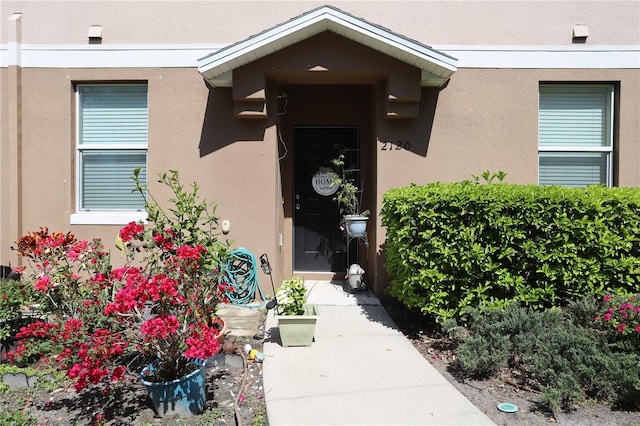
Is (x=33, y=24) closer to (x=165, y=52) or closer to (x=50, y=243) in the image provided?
(x=165, y=52)

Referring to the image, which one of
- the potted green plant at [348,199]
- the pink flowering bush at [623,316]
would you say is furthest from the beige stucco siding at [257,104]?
the pink flowering bush at [623,316]

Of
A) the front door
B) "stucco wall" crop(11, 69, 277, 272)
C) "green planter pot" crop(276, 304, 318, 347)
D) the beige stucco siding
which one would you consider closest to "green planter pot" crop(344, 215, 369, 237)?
the beige stucco siding

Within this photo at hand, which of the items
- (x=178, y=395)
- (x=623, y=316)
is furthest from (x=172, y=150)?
(x=623, y=316)

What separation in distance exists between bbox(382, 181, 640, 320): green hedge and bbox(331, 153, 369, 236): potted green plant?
1.42m

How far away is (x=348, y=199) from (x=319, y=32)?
93.0 inches

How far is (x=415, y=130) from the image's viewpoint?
244 inches

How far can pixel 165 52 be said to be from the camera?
629 cm

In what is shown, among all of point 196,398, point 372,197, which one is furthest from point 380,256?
point 196,398

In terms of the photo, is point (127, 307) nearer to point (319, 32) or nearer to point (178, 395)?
point (178, 395)

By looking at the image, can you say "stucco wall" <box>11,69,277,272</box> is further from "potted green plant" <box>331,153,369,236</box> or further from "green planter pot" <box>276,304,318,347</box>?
"green planter pot" <box>276,304,318,347</box>

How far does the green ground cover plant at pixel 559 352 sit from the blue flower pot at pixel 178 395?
233cm

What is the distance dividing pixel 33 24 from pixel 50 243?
13.6ft

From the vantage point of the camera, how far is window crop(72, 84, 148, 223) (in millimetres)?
6484

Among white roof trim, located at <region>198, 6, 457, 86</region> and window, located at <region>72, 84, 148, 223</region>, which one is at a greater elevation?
white roof trim, located at <region>198, 6, 457, 86</region>
